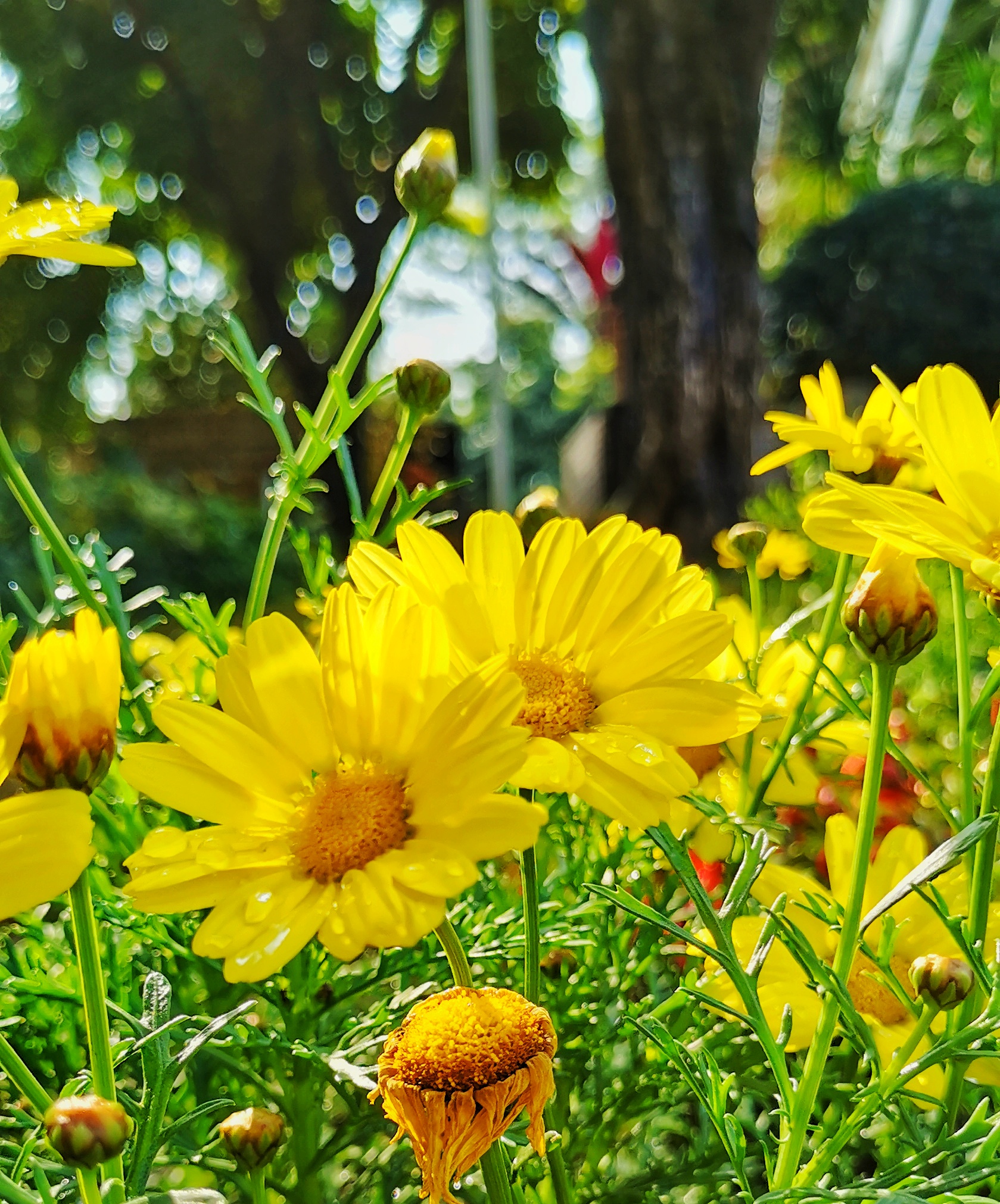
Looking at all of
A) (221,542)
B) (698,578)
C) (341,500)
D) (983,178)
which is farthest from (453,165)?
(983,178)

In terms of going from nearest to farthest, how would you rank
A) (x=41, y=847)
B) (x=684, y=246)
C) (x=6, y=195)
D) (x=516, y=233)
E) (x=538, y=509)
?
(x=41, y=847), (x=6, y=195), (x=538, y=509), (x=684, y=246), (x=516, y=233)

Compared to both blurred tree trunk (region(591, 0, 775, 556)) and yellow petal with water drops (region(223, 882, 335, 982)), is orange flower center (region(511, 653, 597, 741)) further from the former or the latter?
blurred tree trunk (region(591, 0, 775, 556))

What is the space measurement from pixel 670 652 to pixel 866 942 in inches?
5.3

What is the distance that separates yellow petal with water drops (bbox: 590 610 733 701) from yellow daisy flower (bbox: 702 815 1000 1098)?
90mm

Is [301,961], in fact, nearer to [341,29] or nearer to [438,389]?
[438,389]

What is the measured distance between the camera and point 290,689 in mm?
234

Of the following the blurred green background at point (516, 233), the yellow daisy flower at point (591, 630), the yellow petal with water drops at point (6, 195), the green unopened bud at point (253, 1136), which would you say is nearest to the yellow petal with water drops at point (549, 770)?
the yellow daisy flower at point (591, 630)

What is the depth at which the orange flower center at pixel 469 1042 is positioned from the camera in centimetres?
21

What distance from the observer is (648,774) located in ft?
0.73

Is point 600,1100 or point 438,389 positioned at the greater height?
point 438,389

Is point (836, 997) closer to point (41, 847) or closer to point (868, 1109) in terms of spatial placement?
point (868, 1109)

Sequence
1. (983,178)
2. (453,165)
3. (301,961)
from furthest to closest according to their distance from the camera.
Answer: (983,178) → (453,165) → (301,961)

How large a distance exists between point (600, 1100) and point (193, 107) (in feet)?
19.8

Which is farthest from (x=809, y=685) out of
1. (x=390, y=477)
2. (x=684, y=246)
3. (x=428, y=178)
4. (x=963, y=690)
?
(x=684, y=246)
